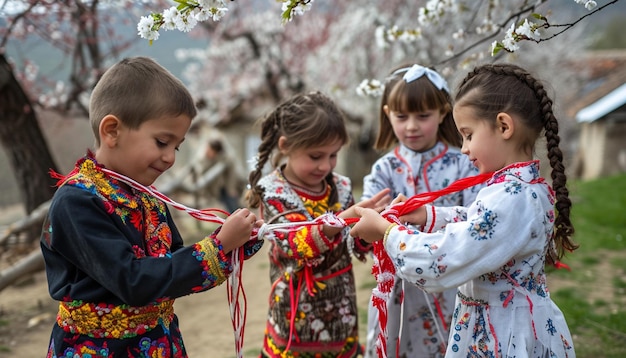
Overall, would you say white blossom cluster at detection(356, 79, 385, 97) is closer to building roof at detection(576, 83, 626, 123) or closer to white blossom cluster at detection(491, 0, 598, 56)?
white blossom cluster at detection(491, 0, 598, 56)

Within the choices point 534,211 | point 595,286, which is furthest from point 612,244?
point 534,211

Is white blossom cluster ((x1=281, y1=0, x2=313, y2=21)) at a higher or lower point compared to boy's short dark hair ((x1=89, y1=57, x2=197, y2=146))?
higher

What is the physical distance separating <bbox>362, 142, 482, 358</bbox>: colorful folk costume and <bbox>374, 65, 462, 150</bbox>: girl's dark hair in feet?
0.36

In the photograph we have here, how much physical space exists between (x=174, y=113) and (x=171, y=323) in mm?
774

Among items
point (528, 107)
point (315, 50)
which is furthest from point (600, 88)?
point (528, 107)

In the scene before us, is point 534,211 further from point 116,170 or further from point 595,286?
point 595,286

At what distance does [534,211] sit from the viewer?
6.23 feet

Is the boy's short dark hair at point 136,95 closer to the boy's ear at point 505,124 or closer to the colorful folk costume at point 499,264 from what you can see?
the colorful folk costume at point 499,264

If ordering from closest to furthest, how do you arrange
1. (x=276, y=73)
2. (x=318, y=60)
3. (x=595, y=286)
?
(x=595, y=286) < (x=276, y=73) < (x=318, y=60)

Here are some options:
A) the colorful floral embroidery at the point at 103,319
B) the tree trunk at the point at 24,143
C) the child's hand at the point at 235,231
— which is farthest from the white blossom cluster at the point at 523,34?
the tree trunk at the point at 24,143

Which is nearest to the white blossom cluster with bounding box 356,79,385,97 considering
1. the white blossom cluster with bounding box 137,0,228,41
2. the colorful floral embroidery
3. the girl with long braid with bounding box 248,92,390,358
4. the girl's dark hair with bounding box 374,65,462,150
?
the girl's dark hair with bounding box 374,65,462,150

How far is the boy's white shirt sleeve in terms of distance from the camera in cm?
185

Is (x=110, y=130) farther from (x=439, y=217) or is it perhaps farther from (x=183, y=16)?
(x=439, y=217)

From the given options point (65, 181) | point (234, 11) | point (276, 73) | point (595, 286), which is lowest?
point (595, 286)
